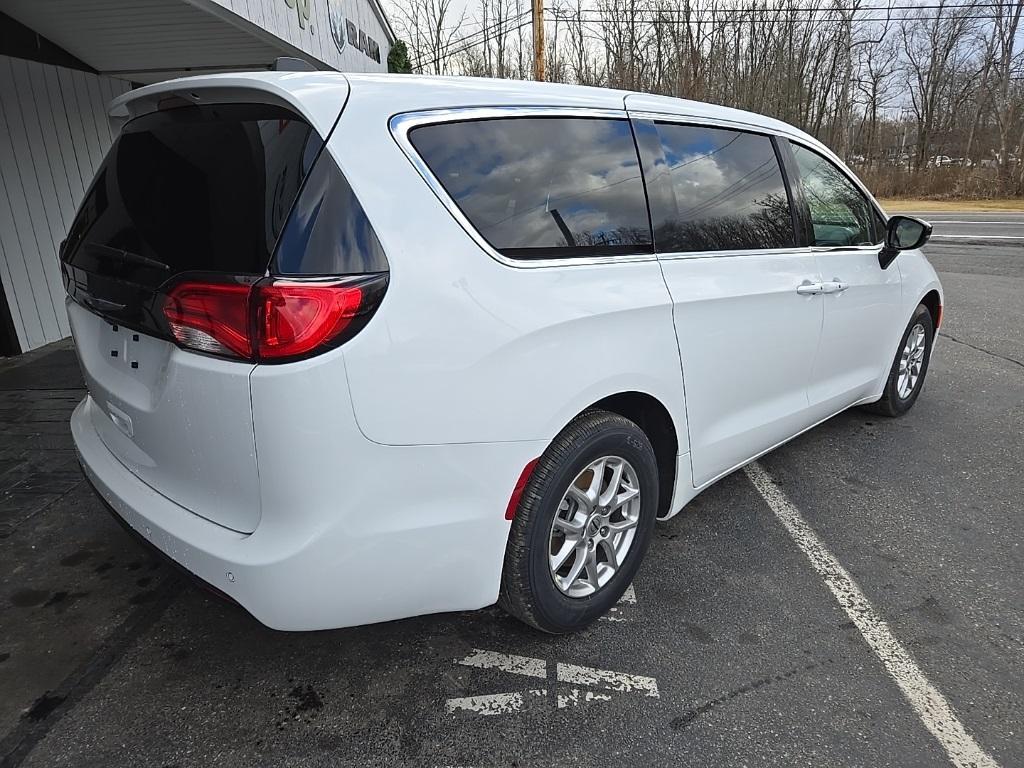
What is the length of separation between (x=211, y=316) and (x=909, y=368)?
4.53m

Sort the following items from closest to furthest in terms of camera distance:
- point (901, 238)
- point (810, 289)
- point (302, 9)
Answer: point (810, 289)
point (901, 238)
point (302, 9)

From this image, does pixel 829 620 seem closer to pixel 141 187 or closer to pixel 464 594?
pixel 464 594

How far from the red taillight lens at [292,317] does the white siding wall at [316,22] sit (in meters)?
4.26

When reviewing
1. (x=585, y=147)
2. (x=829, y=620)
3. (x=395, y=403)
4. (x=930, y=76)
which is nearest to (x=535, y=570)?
(x=395, y=403)

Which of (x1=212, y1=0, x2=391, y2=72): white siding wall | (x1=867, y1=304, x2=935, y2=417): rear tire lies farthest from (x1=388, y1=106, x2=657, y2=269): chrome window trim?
(x1=212, y1=0, x2=391, y2=72): white siding wall

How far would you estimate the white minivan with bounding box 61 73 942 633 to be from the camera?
5.73ft

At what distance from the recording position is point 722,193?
297 centimetres

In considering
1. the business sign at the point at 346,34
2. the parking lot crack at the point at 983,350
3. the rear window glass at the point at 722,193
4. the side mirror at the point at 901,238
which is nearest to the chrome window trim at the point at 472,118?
the rear window glass at the point at 722,193

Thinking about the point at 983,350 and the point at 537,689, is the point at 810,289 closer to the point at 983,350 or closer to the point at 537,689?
the point at 537,689

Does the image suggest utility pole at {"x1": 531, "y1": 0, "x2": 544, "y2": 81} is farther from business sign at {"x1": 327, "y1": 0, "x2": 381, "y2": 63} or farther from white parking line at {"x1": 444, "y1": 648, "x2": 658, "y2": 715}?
white parking line at {"x1": 444, "y1": 648, "x2": 658, "y2": 715}

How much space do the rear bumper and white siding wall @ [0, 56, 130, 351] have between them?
5.30m

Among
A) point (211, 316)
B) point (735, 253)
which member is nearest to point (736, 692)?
point (735, 253)

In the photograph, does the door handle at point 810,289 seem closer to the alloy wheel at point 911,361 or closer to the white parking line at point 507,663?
the alloy wheel at point 911,361

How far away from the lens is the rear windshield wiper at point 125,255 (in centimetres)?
196
